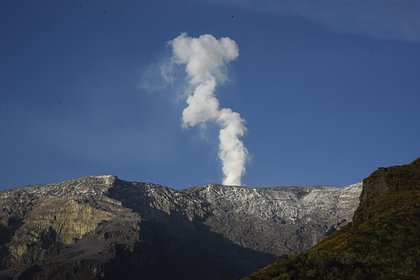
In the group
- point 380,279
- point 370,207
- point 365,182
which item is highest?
point 365,182

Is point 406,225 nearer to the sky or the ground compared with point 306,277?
nearer to the sky

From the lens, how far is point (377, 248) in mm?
95000

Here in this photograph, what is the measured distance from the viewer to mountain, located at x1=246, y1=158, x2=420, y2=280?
7869 centimetres

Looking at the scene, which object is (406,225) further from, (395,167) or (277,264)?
(395,167)

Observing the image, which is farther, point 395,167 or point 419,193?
point 395,167

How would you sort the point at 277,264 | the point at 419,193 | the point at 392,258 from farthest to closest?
1. the point at 419,193
2. the point at 392,258
3. the point at 277,264

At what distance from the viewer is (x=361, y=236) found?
10150 centimetres

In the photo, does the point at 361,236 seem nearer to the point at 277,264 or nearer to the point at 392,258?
the point at 392,258

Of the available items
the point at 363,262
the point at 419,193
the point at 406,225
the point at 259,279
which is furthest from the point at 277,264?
the point at 419,193

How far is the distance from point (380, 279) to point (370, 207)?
61.0 meters

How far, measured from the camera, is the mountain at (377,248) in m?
78.7

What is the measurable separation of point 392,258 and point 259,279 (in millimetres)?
21464

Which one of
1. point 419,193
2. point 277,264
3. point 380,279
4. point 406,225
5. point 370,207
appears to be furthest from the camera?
point 370,207

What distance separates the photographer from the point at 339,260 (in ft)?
266
